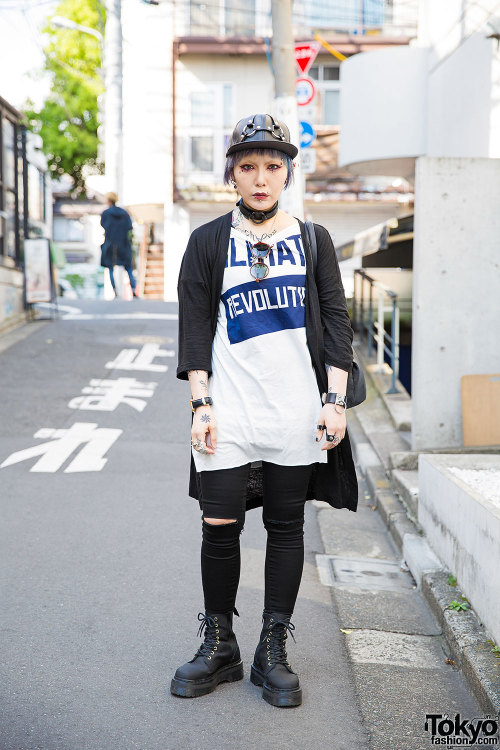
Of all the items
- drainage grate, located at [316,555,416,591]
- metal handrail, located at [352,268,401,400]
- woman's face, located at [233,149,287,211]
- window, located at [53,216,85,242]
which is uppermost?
window, located at [53,216,85,242]

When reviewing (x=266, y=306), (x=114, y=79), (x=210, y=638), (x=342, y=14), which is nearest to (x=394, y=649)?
(x=210, y=638)

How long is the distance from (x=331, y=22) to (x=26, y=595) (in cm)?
2266

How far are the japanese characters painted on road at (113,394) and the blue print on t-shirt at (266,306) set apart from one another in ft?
19.0

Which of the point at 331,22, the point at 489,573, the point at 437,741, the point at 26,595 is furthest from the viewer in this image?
the point at 331,22

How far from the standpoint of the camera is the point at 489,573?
3.48 metres

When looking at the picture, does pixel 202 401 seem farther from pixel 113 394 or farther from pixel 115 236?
pixel 115 236

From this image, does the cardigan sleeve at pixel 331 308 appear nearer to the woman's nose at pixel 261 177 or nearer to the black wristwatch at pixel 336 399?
the black wristwatch at pixel 336 399

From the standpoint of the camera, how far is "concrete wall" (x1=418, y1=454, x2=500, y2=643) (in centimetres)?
345

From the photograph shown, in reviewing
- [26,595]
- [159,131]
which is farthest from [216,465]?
[159,131]

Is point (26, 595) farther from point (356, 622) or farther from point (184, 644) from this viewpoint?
point (356, 622)

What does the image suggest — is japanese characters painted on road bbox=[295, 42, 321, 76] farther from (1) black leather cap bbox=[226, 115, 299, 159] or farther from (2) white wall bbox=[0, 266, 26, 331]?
(1) black leather cap bbox=[226, 115, 299, 159]

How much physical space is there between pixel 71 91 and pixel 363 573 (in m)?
31.2

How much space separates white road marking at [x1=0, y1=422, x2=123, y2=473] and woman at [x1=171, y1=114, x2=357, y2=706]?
369cm

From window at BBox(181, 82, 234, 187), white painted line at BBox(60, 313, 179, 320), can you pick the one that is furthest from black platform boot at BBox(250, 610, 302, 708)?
window at BBox(181, 82, 234, 187)
